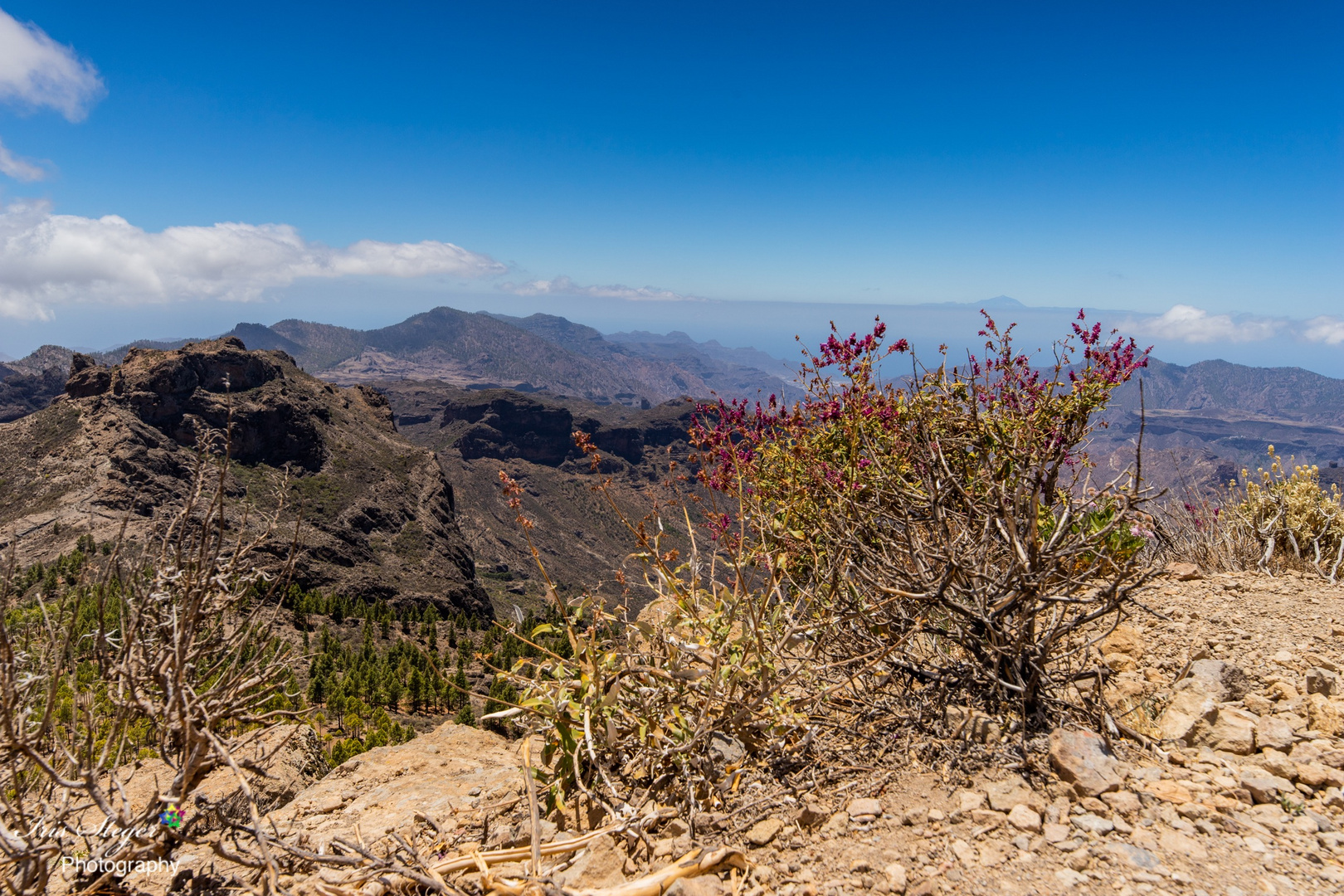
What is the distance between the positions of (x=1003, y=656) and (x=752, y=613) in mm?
1191

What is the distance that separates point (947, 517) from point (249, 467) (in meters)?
59.2

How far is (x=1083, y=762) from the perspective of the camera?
2461 mm

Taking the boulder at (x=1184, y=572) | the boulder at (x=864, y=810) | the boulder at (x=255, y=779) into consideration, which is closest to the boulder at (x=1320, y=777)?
the boulder at (x=864, y=810)

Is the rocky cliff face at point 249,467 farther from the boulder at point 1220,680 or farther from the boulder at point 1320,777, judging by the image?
the boulder at point 1320,777

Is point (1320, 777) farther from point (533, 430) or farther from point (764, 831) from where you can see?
point (533, 430)

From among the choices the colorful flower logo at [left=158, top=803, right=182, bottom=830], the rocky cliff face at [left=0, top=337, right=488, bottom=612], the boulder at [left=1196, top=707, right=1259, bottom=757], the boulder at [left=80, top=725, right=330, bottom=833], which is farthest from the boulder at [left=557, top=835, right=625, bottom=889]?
the rocky cliff face at [left=0, top=337, right=488, bottom=612]

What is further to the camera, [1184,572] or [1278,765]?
[1184,572]

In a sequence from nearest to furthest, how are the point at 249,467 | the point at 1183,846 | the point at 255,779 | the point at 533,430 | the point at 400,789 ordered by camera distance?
1. the point at 1183,846
2. the point at 255,779
3. the point at 400,789
4. the point at 249,467
5. the point at 533,430

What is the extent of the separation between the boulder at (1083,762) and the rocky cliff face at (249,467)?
34.9 metres

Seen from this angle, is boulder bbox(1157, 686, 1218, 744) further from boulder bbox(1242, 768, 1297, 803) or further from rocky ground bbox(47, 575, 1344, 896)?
boulder bbox(1242, 768, 1297, 803)

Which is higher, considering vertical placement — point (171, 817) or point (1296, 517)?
point (1296, 517)

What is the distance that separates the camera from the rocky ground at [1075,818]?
204 centimetres

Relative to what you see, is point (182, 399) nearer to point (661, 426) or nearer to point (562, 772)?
point (562, 772)

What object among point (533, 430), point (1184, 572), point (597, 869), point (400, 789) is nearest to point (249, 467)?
point (400, 789)
